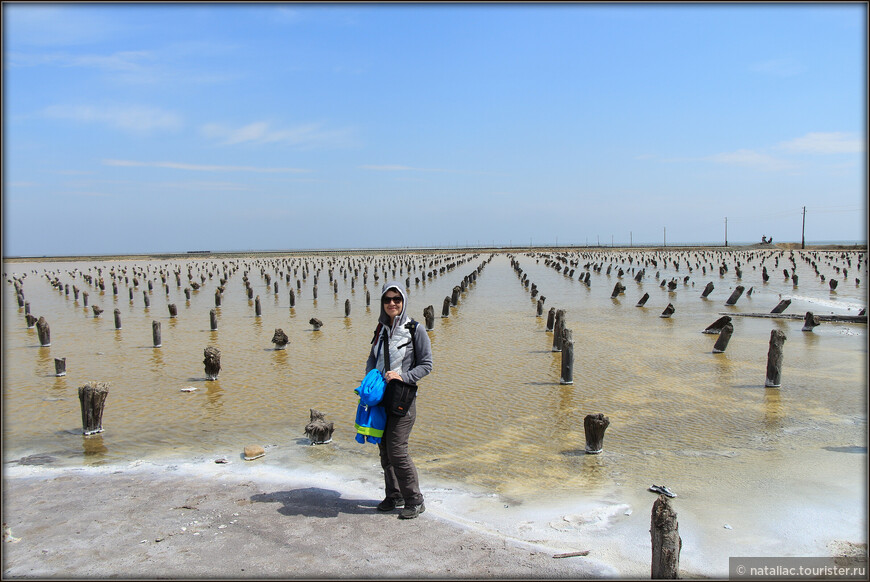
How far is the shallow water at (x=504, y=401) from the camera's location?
7590mm

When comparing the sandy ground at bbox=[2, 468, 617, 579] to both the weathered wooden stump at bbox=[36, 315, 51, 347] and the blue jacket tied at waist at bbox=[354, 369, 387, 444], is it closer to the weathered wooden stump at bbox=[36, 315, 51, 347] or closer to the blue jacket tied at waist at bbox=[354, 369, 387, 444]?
the blue jacket tied at waist at bbox=[354, 369, 387, 444]

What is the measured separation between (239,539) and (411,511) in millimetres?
1547

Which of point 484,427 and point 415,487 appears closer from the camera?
point 415,487

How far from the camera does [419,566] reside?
185 inches

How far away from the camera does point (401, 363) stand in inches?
217

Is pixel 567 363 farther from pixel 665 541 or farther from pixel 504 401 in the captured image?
pixel 665 541

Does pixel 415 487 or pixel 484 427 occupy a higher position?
pixel 415 487

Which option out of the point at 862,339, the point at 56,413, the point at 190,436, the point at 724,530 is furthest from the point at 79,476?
the point at 862,339

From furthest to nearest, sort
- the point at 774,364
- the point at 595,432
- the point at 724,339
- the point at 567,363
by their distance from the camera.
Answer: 1. the point at 724,339
2. the point at 567,363
3. the point at 774,364
4. the point at 595,432

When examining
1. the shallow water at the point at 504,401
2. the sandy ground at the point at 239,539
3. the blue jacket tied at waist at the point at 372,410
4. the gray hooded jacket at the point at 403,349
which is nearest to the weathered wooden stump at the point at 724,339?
the shallow water at the point at 504,401

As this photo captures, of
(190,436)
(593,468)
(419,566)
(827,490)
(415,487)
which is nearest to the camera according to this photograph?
(419,566)

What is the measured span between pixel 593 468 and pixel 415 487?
9.58 ft

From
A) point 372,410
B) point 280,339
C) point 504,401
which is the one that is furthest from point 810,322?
point 372,410

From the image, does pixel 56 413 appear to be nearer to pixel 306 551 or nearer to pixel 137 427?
pixel 137 427
